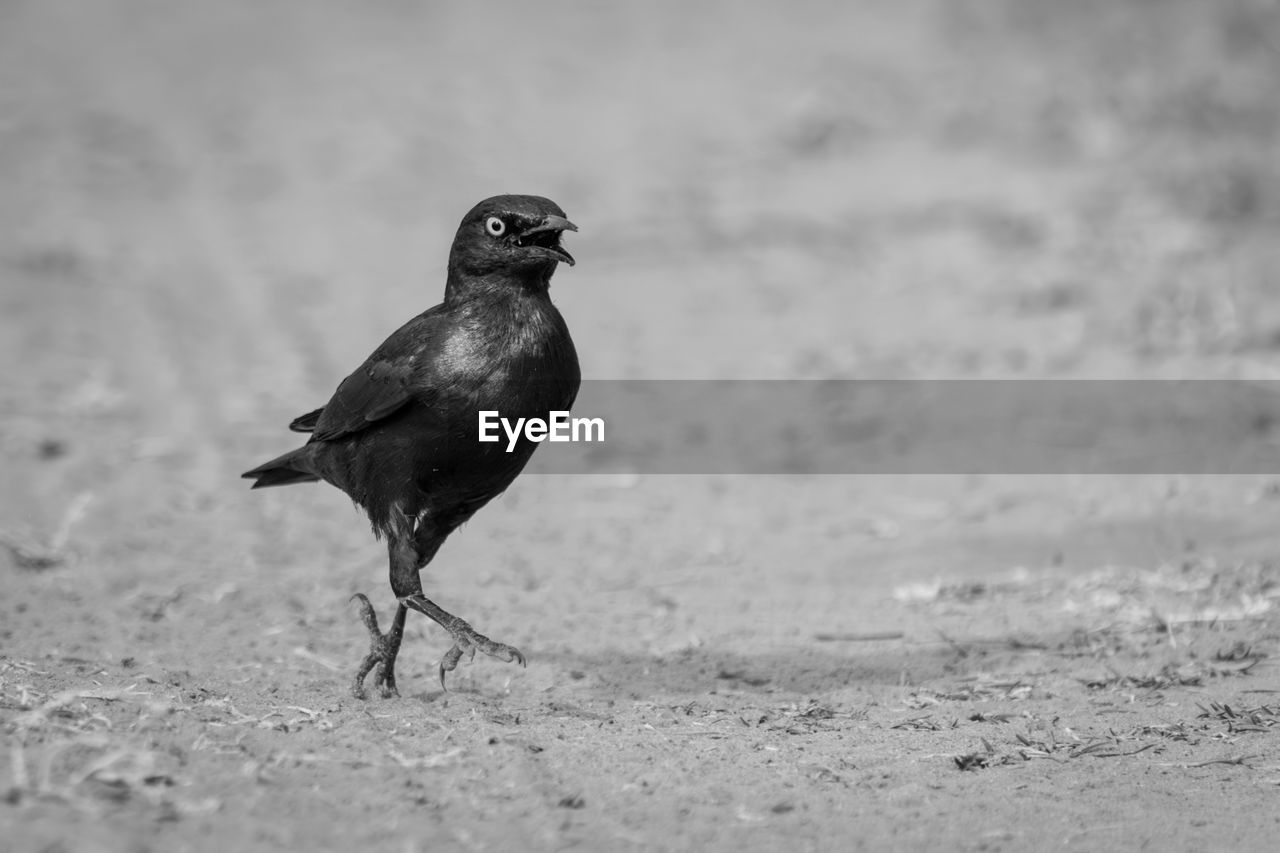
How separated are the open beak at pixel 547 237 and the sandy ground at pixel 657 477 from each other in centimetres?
147

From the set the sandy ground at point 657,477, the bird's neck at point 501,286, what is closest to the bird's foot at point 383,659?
the sandy ground at point 657,477

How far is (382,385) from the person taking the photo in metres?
5.23

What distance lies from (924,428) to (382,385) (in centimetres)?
467

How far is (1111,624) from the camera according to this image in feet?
20.0

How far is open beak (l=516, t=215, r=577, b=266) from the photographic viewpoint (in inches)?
201

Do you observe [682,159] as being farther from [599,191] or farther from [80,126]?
[80,126]

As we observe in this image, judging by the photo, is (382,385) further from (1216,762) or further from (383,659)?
(1216,762)

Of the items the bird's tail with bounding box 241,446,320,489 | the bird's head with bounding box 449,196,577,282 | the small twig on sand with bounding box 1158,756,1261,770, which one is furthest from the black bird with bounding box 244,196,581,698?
the small twig on sand with bounding box 1158,756,1261,770

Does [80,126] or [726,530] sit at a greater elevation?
[80,126]

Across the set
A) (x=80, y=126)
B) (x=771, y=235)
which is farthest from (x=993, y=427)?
(x=80, y=126)

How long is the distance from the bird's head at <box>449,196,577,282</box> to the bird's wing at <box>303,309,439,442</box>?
26 centimetres

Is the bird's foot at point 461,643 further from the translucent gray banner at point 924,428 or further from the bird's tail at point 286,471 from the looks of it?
the translucent gray banner at point 924,428

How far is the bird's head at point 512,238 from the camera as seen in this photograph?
16.9 feet

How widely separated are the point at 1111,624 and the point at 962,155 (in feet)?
26.1
